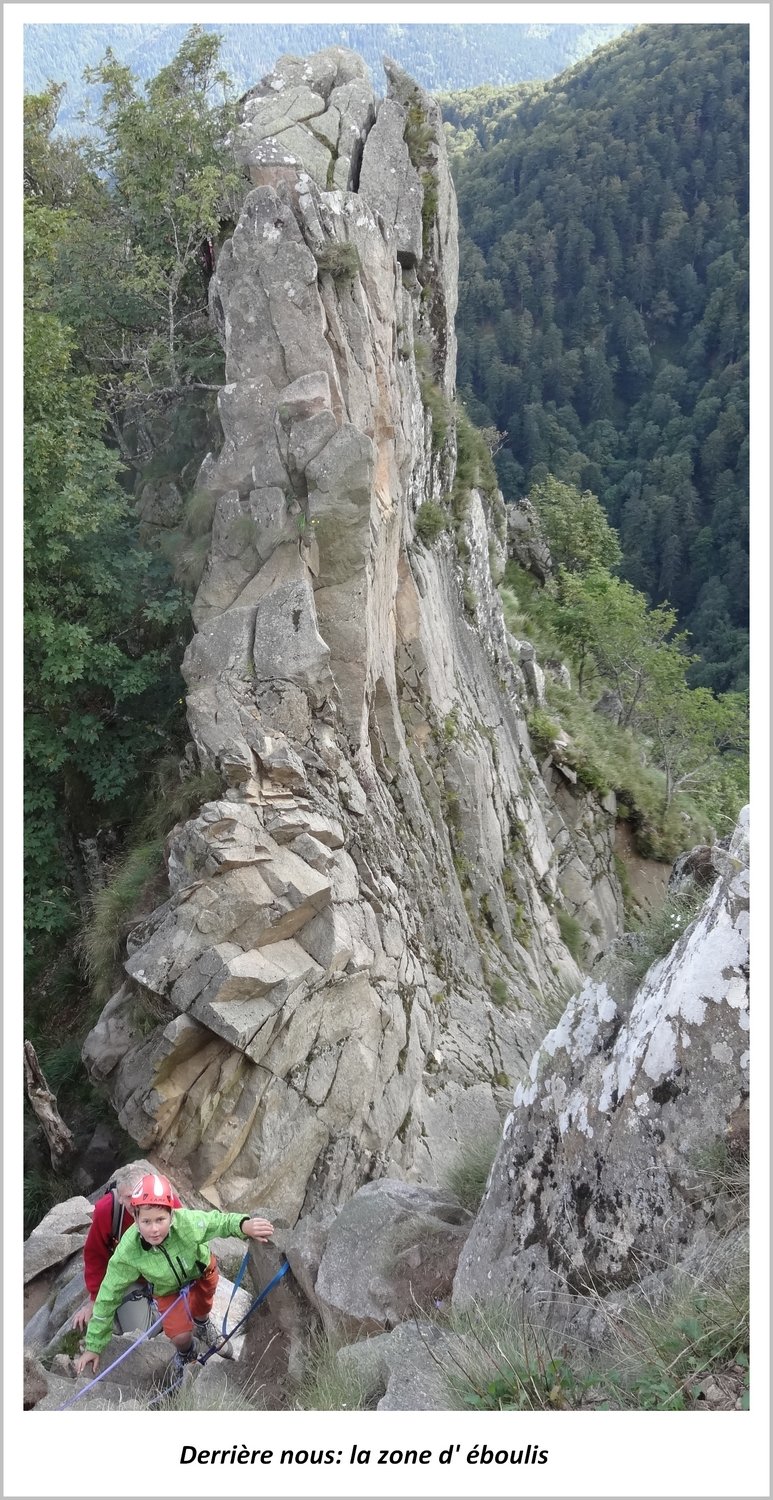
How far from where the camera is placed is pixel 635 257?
96188mm

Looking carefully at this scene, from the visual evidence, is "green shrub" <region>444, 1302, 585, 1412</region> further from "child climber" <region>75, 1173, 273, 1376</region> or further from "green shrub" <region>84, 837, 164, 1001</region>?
"green shrub" <region>84, 837, 164, 1001</region>

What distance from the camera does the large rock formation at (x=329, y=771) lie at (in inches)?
372

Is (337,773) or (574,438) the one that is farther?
(574,438)

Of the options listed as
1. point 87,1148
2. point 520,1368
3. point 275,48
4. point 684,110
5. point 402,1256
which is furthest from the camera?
point 684,110

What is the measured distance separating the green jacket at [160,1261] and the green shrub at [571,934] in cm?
1300

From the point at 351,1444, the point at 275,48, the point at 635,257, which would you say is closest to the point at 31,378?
the point at 275,48

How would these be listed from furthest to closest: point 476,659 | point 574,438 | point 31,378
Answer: point 574,438 < point 476,659 < point 31,378

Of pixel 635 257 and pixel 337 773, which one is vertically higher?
pixel 635 257

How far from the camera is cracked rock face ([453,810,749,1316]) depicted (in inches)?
171

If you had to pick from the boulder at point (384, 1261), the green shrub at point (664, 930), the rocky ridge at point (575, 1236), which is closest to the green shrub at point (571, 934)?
the boulder at point (384, 1261)

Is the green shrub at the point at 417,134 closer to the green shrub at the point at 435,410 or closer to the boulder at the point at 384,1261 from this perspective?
the green shrub at the point at 435,410

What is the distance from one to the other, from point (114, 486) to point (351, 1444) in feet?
35.8

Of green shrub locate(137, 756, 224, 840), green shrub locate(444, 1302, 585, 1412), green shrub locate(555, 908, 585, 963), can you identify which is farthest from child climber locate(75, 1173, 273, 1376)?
green shrub locate(555, 908, 585, 963)

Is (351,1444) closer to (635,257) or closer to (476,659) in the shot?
(476,659)
